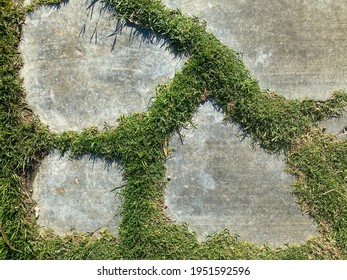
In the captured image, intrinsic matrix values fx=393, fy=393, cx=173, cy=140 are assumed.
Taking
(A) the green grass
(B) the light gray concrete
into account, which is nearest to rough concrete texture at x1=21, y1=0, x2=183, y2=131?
(A) the green grass

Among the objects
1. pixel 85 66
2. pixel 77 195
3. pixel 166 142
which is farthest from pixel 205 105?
pixel 77 195

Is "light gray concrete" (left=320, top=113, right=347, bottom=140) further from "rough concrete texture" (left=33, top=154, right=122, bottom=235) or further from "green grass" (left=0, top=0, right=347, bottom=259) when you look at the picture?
"rough concrete texture" (left=33, top=154, right=122, bottom=235)

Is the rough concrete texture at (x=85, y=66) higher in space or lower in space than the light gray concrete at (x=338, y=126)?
lower

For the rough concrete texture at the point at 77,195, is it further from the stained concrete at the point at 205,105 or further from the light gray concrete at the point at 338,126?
the light gray concrete at the point at 338,126

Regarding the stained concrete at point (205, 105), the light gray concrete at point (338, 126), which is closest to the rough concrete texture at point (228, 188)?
the stained concrete at point (205, 105)

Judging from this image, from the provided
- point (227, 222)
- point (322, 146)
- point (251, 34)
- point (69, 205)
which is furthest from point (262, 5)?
point (69, 205)

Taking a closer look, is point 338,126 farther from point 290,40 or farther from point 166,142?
point 166,142
